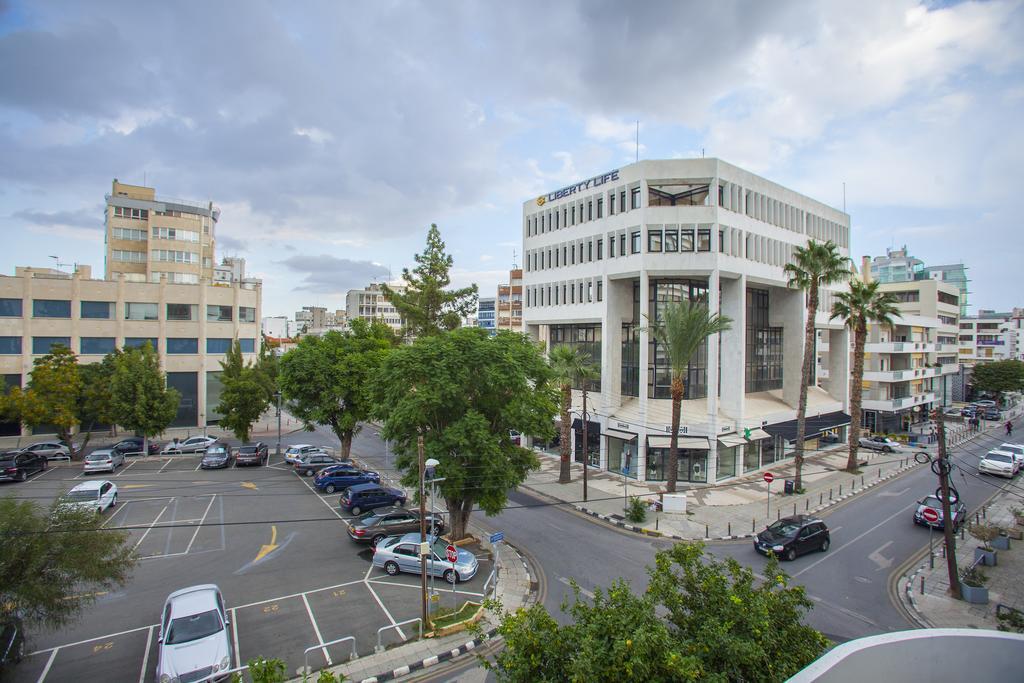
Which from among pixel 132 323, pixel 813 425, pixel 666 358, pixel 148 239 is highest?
pixel 148 239

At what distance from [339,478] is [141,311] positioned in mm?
33369

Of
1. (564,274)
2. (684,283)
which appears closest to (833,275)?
(684,283)

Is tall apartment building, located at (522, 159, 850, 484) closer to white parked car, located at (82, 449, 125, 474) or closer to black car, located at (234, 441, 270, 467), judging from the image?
black car, located at (234, 441, 270, 467)

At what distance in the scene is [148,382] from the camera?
40062 millimetres

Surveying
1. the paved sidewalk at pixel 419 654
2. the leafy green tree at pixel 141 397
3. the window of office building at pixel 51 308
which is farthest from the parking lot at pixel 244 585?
the window of office building at pixel 51 308

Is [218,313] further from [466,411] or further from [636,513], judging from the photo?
[636,513]

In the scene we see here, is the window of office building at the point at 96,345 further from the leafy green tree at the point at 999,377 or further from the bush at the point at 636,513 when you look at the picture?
the leafy green tree at the point at 999,377

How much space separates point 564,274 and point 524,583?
26784 millimetres

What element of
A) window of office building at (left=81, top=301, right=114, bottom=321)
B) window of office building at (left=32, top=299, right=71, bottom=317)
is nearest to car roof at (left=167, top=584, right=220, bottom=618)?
window of office building at (left=81, top=301, right=114, bottom=321)

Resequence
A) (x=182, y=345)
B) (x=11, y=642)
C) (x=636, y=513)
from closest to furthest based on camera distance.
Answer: (x=11, y=642)
(x=636, y=513)
(x=182, y=345)

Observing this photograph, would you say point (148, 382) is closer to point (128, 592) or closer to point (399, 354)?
point (128, 592)

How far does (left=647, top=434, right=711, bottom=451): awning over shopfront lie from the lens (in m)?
34.4

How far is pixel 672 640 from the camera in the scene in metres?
9.02

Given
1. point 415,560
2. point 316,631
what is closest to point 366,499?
point 415,560
